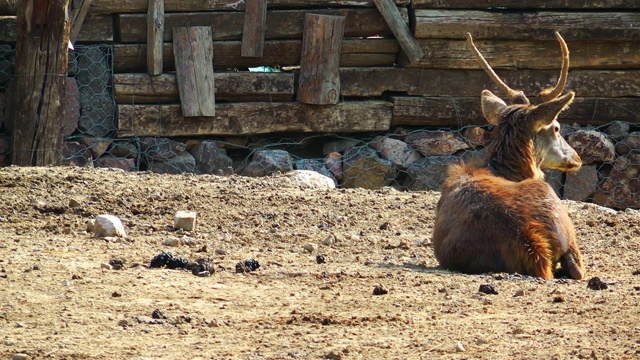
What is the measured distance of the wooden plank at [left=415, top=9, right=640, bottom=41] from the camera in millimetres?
13141

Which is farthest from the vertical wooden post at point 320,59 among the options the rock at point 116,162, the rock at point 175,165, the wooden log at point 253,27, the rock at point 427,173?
the rock at point 116,162

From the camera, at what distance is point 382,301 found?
5.85m

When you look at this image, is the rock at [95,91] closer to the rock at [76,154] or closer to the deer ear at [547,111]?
the rock at [76,154]

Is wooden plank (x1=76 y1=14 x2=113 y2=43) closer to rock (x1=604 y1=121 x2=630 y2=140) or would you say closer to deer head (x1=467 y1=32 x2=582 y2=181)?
deer head (x1=467 y1=32 x2=582 y2=181)

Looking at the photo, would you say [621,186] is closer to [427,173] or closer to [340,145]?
[427,173]

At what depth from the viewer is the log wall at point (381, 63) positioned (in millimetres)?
12562

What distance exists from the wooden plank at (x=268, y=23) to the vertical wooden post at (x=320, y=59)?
14 cm

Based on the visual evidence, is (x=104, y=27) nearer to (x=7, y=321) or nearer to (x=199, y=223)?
(x=199, y=223)

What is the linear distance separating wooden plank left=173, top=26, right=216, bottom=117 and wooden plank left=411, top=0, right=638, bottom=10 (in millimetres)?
2529

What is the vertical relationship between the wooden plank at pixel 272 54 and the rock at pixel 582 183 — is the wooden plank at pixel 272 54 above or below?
above

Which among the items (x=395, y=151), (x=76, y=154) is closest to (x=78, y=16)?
(x=76, y=154)

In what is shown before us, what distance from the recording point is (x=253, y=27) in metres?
12.7

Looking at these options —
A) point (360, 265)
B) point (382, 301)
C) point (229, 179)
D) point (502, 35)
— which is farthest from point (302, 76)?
point (382, 301)

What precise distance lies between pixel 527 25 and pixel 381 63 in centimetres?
178
